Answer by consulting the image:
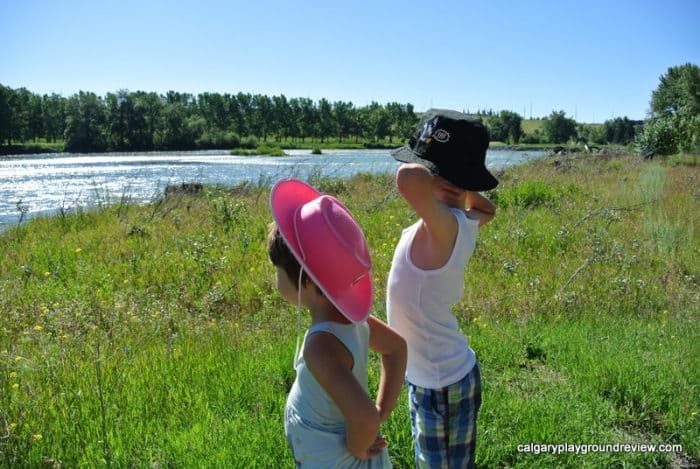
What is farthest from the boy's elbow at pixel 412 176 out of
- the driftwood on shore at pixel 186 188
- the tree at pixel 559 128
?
the tree at pixel 559 128

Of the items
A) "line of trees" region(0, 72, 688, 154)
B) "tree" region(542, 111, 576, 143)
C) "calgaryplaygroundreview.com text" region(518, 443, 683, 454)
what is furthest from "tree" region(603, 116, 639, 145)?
"calgaryplaygroundreview.com text" region(518, 443, 683, 454)

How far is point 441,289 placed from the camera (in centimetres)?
194

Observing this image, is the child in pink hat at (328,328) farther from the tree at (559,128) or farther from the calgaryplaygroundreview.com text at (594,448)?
the tree at (559,128)

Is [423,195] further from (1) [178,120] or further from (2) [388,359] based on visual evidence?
(1) [178,120]

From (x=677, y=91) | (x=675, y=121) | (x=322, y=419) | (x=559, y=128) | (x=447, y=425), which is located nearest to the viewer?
(x=322, y=419)

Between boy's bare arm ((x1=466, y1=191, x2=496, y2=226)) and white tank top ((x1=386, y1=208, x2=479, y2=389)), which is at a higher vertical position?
boy's bare arm ((x1=466, y1=191, x2=496, y2=226))

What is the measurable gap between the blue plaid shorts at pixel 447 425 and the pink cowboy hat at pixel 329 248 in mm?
655

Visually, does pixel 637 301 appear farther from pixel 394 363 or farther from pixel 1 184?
pixel 1 184

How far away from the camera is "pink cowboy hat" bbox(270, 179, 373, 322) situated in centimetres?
145

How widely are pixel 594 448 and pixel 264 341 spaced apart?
248 centimetres

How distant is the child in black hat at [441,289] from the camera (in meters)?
1.89

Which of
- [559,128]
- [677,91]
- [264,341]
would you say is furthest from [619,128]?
[264,341]

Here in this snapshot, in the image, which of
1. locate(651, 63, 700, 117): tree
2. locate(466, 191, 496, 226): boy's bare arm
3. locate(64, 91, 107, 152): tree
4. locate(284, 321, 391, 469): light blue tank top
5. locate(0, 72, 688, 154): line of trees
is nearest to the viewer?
locate(284, 321, 391, 469): light blue tank top

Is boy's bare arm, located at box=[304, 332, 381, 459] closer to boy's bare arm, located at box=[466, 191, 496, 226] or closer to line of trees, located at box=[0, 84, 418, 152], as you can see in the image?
boy's bare arm, located at box=[466, 191, 496, 226]
